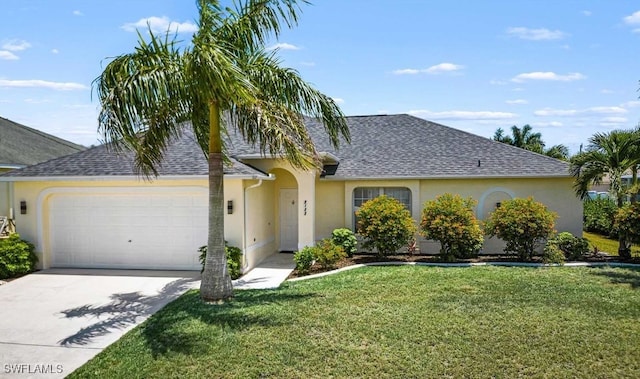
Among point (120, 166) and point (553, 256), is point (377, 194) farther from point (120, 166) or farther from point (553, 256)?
point (120, 166)

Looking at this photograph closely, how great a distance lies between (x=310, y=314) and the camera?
26.6 feet

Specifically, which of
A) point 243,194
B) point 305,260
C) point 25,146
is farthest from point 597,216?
point 25,146

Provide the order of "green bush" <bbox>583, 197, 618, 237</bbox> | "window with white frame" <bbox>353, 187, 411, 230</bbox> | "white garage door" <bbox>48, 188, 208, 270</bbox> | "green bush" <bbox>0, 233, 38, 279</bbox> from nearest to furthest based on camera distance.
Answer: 1. "green bush" <bbox>0, 233, 38, 279</bbox>
2. "white garage door" <bbox>48, 188, 208, 270</bbox>
3. "window with white frame" <bbox>353, 187, 411, 230</bbox>
4. "green bush" <bbox>583, 197, 618, 237</bbox>

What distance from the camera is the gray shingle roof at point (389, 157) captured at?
13.3m

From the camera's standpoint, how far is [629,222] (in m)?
12.9

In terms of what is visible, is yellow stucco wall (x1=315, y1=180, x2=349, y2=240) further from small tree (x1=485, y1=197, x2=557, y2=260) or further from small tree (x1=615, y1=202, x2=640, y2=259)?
small tree (x1=615, y1=202, x2=640, y2=259)

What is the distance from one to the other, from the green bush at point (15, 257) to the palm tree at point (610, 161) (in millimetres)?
17156

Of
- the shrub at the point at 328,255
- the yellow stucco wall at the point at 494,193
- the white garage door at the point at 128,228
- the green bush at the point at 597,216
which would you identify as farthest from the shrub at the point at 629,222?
the white garage door at the point at 128,228

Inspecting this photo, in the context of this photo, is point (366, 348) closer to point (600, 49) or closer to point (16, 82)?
point (600, 49)

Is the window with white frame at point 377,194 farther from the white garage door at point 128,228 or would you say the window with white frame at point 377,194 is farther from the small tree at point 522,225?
the white garage door at point 128,228

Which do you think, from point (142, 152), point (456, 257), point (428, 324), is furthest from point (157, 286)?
point (456, 257)

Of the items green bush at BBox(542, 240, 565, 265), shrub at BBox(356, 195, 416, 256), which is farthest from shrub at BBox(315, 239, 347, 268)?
green bush at BBox(542, 240, 565, 265)

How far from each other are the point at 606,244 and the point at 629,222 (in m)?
6.82

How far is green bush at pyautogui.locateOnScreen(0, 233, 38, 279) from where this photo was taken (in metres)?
12.0
